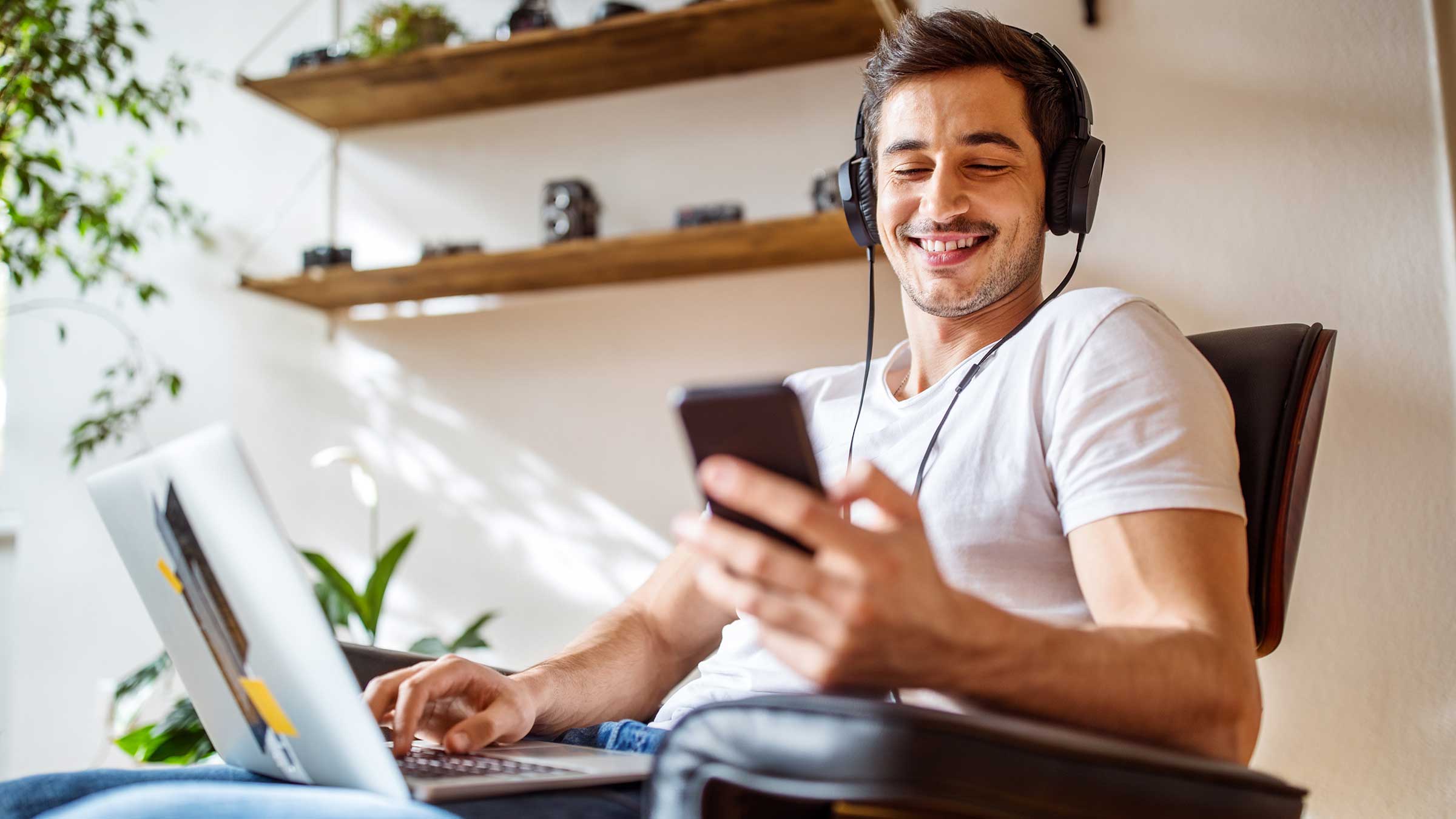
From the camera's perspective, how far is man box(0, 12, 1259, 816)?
54 centimetres

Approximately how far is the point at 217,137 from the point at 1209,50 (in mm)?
2578

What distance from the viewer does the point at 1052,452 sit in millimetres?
869

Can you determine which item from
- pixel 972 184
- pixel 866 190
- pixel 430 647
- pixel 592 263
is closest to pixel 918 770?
pixel 972 184

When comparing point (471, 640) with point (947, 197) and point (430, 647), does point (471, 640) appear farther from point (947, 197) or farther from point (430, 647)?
point (947, 197)

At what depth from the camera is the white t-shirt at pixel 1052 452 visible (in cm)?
78

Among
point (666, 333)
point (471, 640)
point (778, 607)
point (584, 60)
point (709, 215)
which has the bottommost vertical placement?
point (471, 640)

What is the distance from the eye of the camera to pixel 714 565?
553 mm

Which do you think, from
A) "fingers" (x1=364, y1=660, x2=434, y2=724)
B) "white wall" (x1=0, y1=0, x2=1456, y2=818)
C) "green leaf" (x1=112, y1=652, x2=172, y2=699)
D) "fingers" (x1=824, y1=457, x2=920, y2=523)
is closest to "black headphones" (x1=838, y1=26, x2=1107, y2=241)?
"white wall" (x1=0, y1=0, x2=1456, y2=818)

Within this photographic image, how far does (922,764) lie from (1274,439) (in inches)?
23.4

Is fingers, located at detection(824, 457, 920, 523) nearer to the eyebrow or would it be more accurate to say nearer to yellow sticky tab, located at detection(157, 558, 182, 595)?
yellow sticky tab, located at detection(157, 558, 182, 595)

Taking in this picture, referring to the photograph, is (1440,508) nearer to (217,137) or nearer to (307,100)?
(307,100)

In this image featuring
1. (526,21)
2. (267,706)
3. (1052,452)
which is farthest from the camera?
(526,21)

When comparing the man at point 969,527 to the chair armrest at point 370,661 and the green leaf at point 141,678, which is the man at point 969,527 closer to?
the chair armrest at point 370,661

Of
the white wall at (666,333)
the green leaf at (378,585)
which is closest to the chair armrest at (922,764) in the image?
the white wall at (666,333)
